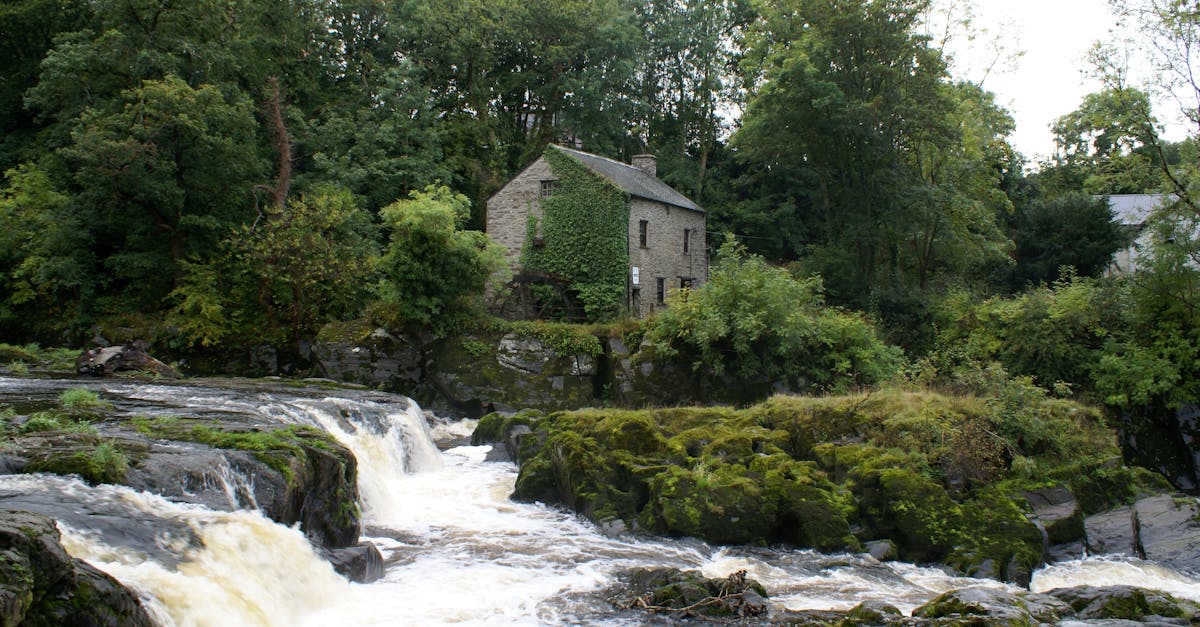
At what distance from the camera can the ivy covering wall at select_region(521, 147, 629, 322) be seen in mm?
31484

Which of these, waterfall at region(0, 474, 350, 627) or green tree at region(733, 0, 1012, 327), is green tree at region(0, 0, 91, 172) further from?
waterfall at region(0, 474, 350, 627)

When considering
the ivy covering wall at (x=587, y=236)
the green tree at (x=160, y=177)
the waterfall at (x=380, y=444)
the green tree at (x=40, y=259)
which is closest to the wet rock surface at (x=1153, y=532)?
the waterfall at (x=380, y=444)

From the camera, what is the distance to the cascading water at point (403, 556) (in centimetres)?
803

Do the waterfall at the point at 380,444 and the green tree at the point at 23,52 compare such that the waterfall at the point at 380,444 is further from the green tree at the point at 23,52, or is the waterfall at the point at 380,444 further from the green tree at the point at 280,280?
the green tree at the point at 23,52

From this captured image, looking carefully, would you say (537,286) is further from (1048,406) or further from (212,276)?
(1048,406)

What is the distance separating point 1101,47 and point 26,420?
24803 mm

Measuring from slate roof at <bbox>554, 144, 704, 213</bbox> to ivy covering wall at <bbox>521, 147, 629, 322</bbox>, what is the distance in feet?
1.63

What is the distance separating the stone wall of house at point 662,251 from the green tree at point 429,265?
719cm

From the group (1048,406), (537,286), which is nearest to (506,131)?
(537,286)

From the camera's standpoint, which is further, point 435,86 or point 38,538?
point 435,86

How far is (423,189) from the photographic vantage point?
34219mm

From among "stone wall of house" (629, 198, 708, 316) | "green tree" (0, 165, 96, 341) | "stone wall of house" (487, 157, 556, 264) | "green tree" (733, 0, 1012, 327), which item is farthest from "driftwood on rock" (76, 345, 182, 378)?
"green tree" (733, 0, 1012, 327)

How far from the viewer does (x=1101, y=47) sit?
891 inches

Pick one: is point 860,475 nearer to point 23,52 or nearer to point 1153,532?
point 1153,532
